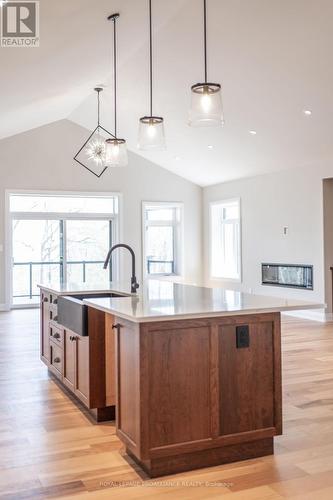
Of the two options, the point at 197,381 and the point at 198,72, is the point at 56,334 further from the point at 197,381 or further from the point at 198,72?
the point at 198,72

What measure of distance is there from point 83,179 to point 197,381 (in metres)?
7.81

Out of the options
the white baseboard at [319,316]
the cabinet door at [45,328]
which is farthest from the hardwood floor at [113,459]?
the white baseboard at [319,316]

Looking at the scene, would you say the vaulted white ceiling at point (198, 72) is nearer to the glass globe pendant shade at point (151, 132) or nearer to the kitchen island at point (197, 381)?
the glass globe pendant shade at point (151, 132)

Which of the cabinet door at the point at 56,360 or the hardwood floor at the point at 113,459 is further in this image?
the cabinet door at the point at 56,360

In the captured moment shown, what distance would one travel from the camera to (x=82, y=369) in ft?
11.7

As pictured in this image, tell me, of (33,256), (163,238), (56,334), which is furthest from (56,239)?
(56,334)

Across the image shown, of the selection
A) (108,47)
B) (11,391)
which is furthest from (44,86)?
(11,391)

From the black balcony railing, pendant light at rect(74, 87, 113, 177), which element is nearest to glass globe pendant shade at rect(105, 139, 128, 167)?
pendant light at rect(74, 87, 113, 177)

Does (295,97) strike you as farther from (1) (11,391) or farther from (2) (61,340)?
(1) (11,391)

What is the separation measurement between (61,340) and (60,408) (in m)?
0.59

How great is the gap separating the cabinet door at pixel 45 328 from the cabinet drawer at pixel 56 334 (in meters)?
0.18

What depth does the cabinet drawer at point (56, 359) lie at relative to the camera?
4172 mm

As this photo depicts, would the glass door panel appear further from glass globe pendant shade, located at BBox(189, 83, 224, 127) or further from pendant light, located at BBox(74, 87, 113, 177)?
glass globe pendant shade, located at BBox(189, 83, 224, 127)

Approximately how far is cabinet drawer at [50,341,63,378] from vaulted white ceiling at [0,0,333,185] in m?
2.46
